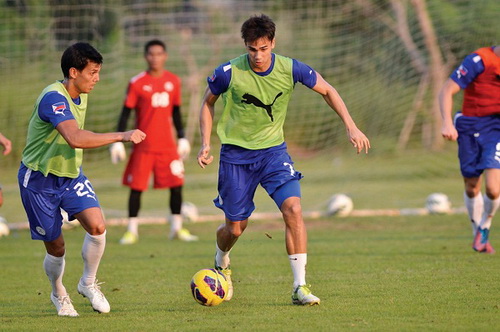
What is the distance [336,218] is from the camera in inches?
521

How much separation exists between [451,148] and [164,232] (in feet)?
29.4

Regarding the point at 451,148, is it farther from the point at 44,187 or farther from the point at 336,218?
the point at 44,187

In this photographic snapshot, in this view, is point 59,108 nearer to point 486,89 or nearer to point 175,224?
point 486,89

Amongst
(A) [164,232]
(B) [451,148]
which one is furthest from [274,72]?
(B) [451,148]

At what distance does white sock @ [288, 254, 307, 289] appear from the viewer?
6.52m

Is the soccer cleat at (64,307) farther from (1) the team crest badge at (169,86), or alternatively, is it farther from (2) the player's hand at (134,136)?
(1) the team crest badge at (169,86)

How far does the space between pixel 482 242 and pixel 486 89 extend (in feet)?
5.41

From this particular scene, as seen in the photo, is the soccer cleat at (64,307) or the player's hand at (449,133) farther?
the player's hand at (449,133)

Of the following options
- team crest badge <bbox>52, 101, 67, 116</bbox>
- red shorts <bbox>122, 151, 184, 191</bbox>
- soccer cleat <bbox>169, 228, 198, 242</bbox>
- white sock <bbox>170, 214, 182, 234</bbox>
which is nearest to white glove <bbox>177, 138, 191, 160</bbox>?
red shorts <bbox>122, 151, 184, 191</bbox>

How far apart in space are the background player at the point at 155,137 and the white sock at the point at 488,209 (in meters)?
4.05

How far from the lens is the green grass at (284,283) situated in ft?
19.4

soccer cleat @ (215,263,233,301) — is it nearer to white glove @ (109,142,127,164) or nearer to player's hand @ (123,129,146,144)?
player's hand @ (123,129,146,144)

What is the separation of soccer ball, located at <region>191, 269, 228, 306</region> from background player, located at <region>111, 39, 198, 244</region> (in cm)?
491

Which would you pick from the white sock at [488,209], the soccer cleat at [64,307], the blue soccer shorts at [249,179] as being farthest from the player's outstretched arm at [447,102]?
the soccer cleat at [64,307]
